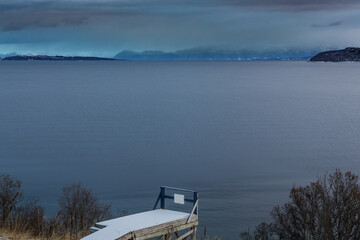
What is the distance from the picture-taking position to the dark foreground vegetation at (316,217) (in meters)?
34.6

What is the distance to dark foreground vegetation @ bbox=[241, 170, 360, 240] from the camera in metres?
34.6

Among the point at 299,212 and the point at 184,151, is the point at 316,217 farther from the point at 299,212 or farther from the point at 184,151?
the point at 184,151

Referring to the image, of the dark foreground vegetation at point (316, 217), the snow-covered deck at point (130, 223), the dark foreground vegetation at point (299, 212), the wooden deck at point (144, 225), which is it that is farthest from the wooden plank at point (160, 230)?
the dark foreground vegetation at point (316, 217)

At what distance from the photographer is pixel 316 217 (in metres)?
36.9

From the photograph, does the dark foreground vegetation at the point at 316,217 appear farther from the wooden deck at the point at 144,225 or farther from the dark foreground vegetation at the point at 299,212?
the wooden deck at the point at 144,225

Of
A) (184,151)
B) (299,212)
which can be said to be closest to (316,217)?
(299,212)

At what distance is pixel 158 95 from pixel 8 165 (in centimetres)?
9134

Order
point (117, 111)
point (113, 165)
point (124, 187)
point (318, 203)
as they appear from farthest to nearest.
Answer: point (117, 111) → point (113, 165) → point (124, 187) → point (318, 203)

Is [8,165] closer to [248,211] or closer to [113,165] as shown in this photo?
[113,165]

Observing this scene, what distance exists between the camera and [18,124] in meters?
83.1

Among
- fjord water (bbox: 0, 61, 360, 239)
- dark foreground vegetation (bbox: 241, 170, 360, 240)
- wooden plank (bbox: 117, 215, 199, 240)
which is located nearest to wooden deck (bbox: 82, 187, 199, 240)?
wooden plank (bbox: 117, 215, 199, 240)

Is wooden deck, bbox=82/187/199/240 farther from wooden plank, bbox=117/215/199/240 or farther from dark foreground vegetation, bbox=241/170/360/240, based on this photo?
dark foreground vegetation, bbox=241/170/360/240

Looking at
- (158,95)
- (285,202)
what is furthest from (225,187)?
(158,95)

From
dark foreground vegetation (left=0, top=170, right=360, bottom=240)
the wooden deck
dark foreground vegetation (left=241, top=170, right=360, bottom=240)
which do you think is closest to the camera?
the wooden deck
